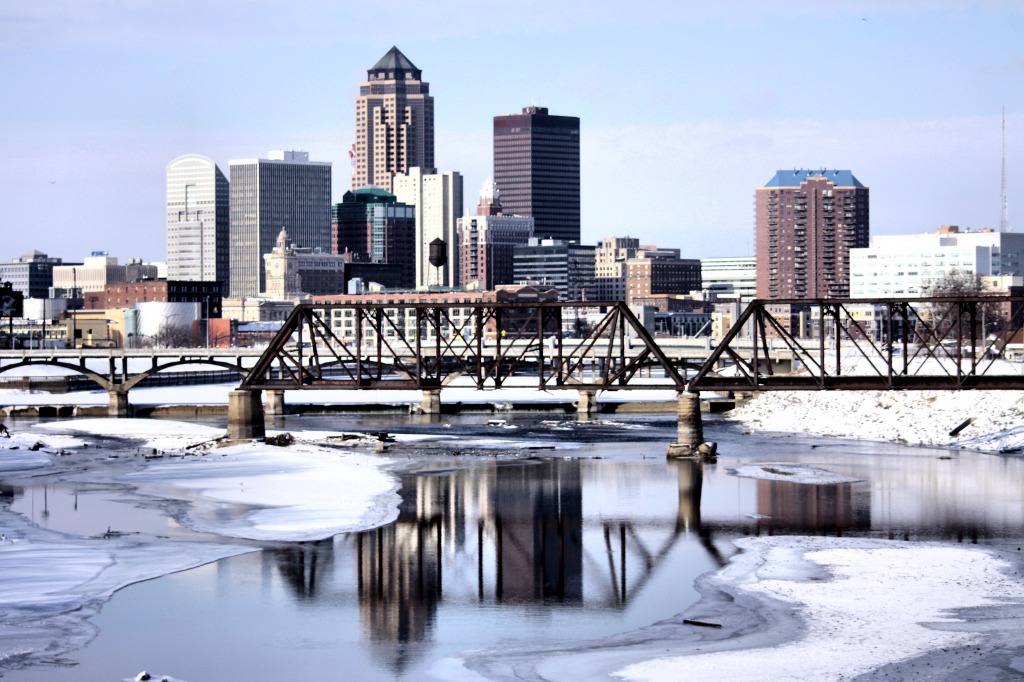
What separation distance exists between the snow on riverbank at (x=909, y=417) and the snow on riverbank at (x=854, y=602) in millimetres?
37970

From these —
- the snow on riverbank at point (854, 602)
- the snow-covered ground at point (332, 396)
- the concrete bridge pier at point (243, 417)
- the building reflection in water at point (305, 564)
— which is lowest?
the snow on riverbank at point (854, 602)

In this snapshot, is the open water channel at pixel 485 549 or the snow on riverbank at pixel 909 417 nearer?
the open water channel at pixel 485 549

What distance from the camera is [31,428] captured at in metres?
115

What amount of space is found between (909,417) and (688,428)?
2263 cm

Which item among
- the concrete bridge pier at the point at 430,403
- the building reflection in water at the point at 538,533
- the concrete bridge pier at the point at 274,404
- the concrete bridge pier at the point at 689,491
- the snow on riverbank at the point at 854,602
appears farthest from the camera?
the concrete bridge pier at the point at 274,404

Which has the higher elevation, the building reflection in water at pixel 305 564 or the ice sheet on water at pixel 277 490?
the ice sheet on water at pixel 277 490

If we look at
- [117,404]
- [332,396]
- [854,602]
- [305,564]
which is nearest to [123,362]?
[117,404]

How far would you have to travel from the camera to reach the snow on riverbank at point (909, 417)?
93.4m

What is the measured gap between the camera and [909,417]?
4026 inches

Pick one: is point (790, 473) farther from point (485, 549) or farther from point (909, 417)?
point (909, 417)

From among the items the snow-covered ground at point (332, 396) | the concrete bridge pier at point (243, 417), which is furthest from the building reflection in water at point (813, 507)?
the snow-covered ground at point (332, 396)

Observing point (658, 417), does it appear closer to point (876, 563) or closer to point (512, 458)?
point (512, 458)

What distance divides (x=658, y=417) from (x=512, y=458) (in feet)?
144

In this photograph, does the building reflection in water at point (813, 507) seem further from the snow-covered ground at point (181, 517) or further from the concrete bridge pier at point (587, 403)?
the concrete bridge pier at point (587, 403)
